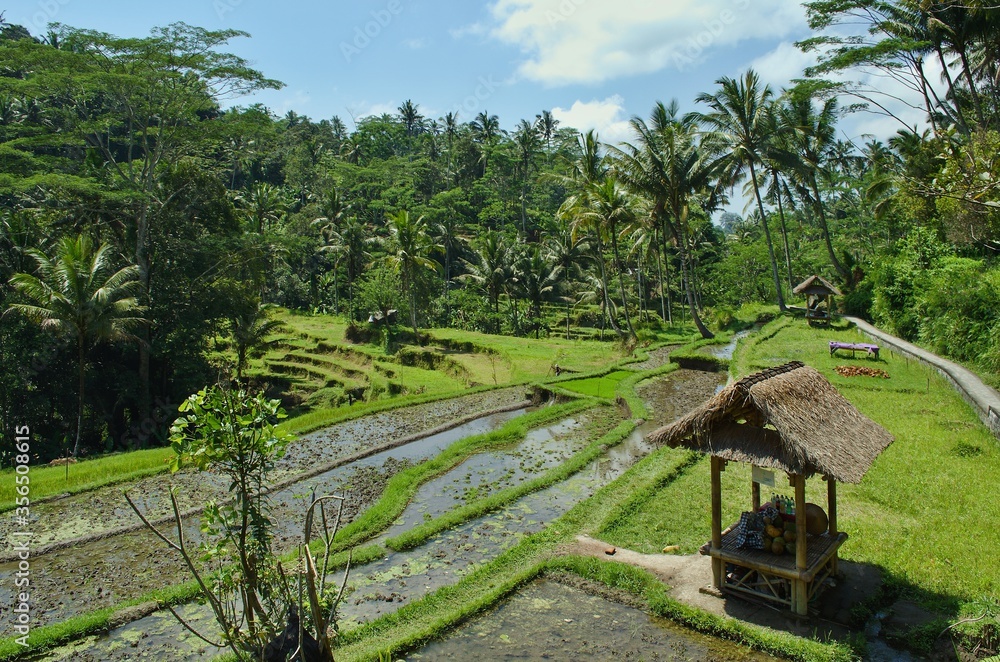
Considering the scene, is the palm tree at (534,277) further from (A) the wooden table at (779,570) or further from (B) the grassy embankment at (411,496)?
(A) the wooden table at (779,570)

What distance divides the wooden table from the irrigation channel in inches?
46.5

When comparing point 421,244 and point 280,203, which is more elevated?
point 280,203

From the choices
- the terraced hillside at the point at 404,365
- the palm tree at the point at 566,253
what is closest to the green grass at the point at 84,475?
the terraced hillside at the point at 404,365

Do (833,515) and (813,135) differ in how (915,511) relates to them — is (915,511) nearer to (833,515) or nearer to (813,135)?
(833,515)

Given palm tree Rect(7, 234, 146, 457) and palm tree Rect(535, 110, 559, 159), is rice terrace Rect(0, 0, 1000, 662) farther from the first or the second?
palm tree Rect(535, 110, 559, 159)

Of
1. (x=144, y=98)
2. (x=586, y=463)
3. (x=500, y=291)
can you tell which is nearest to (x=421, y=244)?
(x=500, y=291)

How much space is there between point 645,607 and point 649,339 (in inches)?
919

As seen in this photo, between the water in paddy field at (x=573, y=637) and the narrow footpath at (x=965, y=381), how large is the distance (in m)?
8.49

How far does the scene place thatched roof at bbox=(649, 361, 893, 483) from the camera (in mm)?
6402

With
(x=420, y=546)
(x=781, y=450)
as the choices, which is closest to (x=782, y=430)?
(x=781, y=450)

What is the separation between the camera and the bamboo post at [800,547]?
641 cm

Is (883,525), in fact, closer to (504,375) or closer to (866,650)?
(866,650)

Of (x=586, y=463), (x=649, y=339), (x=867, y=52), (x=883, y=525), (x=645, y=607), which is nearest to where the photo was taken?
(x=645, y=607)

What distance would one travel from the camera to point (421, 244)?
32.9m
